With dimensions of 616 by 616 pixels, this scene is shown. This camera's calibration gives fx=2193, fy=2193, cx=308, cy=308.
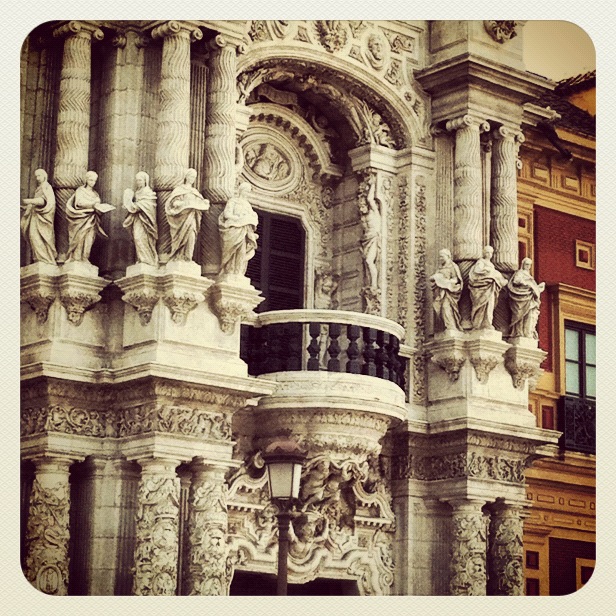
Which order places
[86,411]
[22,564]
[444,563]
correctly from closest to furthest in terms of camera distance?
[22,564]
[86,411]
[444,563]

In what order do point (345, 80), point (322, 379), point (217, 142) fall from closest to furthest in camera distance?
point (217, 142) → point (322, 379) → point (345, 80)

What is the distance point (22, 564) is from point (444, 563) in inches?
162

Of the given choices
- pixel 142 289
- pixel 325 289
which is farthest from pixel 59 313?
pixel 325 289

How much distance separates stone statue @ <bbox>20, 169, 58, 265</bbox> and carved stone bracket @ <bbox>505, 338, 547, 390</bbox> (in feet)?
13.5

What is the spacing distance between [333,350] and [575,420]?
2.80 metres

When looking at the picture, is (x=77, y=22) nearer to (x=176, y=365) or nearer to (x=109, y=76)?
(x=109, y=76)

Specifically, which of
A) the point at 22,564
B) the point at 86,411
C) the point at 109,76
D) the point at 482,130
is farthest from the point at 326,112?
the point at 22,564

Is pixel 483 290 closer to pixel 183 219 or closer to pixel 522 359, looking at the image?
pixel 522 359

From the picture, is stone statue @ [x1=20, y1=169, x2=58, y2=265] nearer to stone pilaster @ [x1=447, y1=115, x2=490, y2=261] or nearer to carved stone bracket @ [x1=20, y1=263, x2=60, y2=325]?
carved stone bracket @ [x1=20, y1=263, x2=60, y2=325]

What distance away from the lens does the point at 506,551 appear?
17844mm

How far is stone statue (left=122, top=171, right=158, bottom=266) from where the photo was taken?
16.0 meters

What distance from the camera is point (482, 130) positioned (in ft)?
60.2

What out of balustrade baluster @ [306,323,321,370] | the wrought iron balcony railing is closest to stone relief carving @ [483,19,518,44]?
balustrade baluster @ [306,323,321,370]

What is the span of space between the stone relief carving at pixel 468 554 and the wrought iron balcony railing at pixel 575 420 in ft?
3.98
